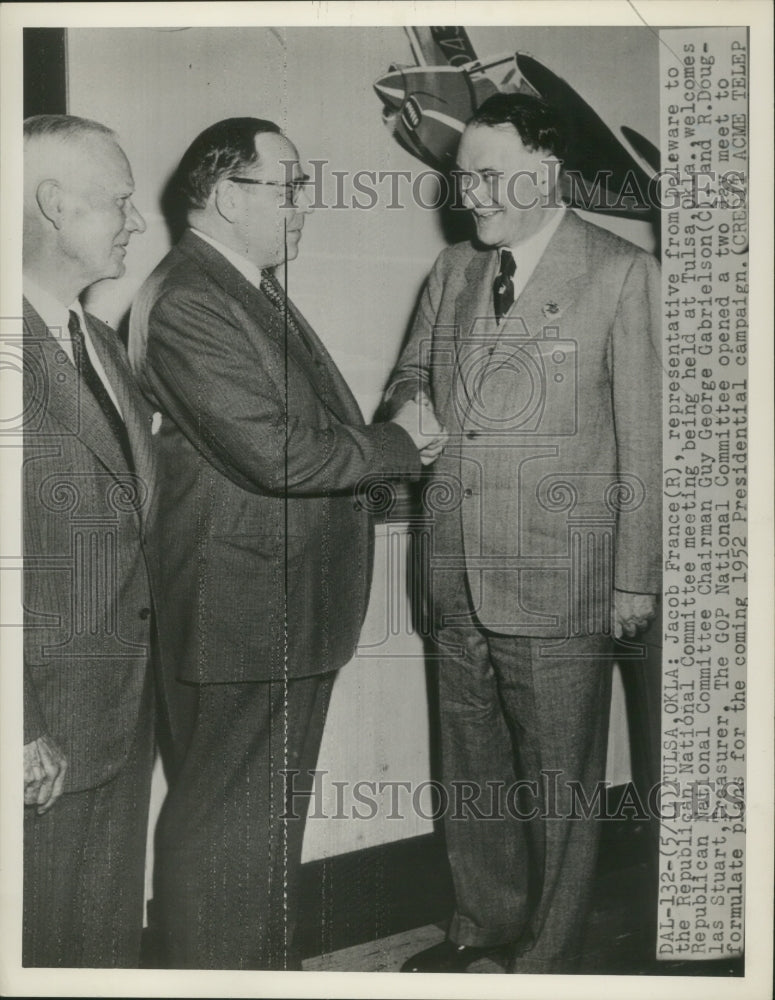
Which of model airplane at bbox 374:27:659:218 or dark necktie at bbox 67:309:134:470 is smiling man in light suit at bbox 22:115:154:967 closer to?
dark necktie at bbox 67:309:134:470

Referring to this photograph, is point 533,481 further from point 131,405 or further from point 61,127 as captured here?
point 61,127

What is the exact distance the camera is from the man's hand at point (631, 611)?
358 centimetres

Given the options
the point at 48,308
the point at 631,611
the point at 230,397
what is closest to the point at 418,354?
the point at 230,397

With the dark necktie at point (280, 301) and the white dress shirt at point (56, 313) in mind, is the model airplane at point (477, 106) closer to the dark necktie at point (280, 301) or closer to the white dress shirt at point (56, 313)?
the dark necktie at point (280, 301)

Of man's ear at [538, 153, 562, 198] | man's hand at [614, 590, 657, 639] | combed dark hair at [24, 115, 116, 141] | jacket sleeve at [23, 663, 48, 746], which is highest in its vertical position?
combed dark hair at [24, 115, 116, 141]

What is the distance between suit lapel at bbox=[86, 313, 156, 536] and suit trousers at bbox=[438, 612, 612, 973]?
885 mm

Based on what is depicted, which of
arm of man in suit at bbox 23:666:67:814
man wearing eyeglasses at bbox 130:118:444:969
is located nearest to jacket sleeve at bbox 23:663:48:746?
arm of man in suit at bbox 23:666:67:814

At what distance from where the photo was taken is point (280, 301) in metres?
3.56

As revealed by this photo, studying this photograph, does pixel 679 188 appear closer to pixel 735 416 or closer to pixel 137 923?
pixel 735 416

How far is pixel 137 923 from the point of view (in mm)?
3592

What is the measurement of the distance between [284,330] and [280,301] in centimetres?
8

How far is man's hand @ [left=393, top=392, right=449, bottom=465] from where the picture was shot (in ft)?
11.7

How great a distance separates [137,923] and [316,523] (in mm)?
1174

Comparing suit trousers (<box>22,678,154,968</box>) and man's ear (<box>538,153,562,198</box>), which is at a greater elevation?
man's ear (<box>538,153,562,198</box>)
